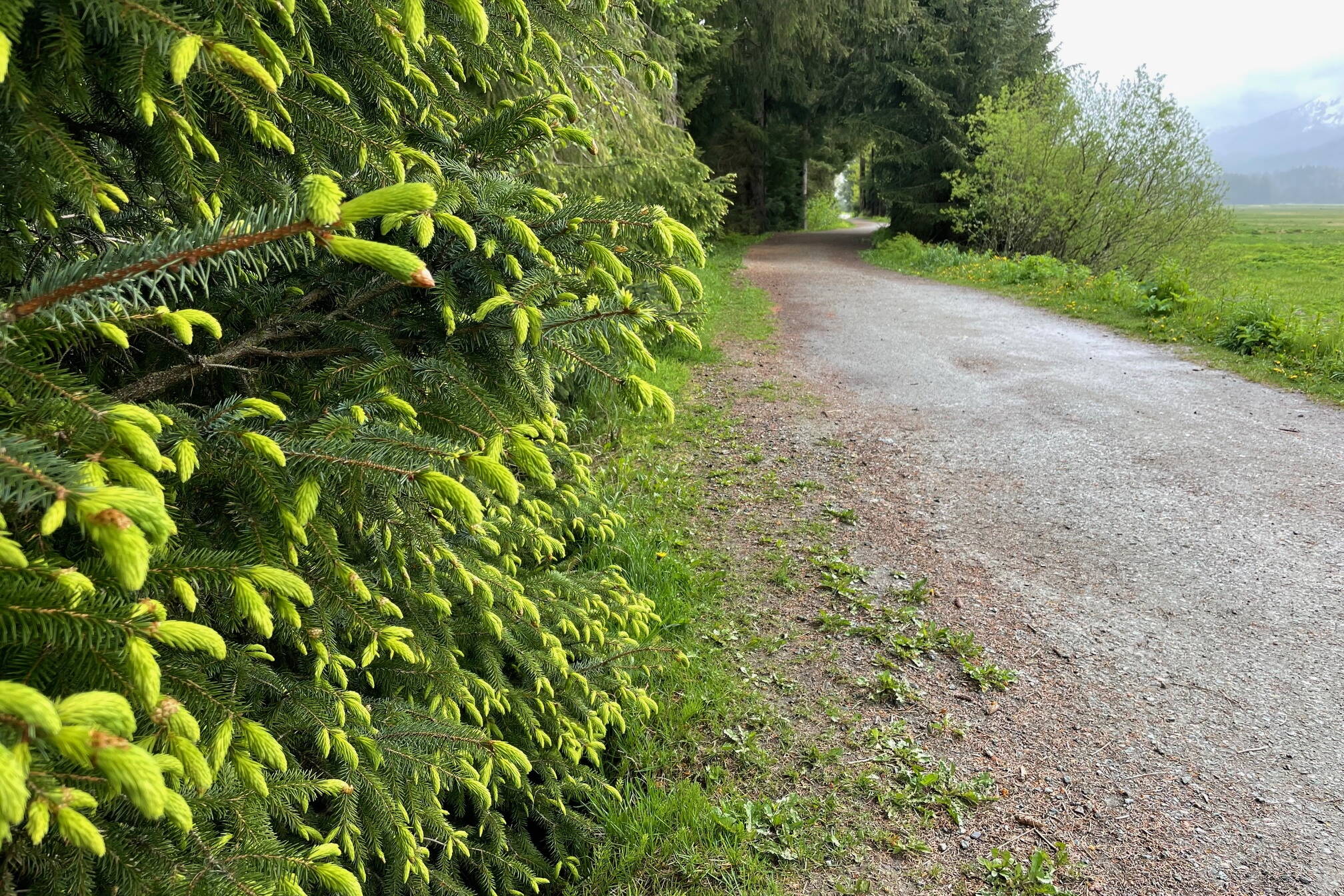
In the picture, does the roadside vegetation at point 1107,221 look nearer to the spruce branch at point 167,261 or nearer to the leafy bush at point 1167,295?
the leafy bush at point 1167,295

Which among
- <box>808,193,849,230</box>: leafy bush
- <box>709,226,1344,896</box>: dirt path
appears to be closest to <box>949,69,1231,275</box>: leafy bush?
<box>709,226,1344,896</box>: dirt path

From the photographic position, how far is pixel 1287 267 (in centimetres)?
2645

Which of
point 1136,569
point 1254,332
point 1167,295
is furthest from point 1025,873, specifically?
point 1167,295

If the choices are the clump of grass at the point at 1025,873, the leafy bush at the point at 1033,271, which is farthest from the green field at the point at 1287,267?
the clump of grass at the point at 1025,873

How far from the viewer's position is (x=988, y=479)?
17.3 feet

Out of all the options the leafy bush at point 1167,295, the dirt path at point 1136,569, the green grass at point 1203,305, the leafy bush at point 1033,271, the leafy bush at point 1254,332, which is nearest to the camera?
the dirt path at point 1136,569

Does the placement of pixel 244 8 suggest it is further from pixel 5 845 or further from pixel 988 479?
pixel 988 479

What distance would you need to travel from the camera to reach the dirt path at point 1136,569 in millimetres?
2584

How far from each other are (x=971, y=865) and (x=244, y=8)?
307cm

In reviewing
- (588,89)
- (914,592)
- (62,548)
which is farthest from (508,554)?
(914,592)

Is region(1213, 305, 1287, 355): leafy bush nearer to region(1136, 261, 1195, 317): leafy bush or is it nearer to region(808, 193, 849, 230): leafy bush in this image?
region(1136, 261, 1195, 317): leafy bush

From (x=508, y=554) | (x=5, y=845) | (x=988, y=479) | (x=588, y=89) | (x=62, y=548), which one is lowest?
(x=988, y=479)

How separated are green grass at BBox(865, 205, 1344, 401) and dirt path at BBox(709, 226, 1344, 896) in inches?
26.2

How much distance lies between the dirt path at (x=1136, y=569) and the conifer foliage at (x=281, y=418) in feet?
7.09
